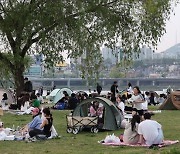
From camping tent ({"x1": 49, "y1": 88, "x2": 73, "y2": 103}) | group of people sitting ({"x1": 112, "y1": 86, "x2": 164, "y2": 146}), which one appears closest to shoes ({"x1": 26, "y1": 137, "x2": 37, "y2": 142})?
group of people sitting ({"x1": 112, "y1": 86, "x2": 164, "y2": 146})

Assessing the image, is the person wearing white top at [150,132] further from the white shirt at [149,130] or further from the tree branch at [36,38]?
the tree branch at [36,38]

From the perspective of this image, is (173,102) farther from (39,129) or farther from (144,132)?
(144,132)

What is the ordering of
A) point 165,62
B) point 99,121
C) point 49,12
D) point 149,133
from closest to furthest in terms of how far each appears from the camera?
point 149,133 < point 99,121 < point 49,12 < point 165,62

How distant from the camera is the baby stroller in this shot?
1648 cm

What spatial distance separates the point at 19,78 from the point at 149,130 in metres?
14.9

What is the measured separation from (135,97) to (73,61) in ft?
31.9

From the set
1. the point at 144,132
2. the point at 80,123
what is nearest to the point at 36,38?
the point at 80,123

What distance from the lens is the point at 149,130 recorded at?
12945 mm

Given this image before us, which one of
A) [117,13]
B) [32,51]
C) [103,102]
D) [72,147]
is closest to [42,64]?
[32,51]

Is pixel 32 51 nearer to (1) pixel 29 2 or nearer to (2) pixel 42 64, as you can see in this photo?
(2) pixel 42 64

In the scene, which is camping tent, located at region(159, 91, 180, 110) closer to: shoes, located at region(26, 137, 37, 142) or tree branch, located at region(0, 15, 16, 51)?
tree branch, located at region(0, 15, 16, 51)

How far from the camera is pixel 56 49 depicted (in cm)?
2600

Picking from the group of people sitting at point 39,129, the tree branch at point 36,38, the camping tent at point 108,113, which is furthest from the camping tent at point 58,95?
the group of people sitting at point 39,129

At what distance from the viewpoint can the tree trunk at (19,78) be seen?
26486mm
